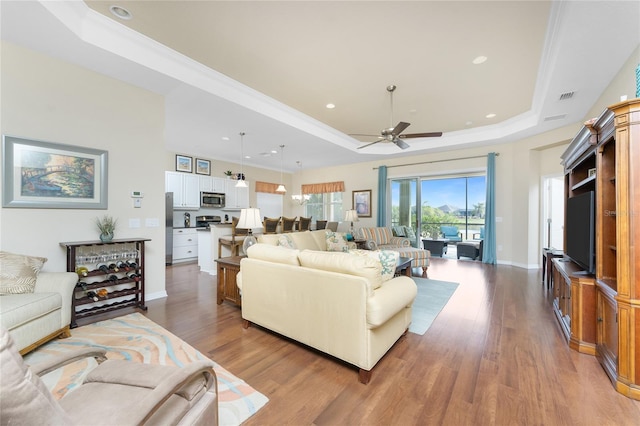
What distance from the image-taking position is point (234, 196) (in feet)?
25.5

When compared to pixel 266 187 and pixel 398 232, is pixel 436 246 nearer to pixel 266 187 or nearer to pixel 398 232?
pixel 398 232

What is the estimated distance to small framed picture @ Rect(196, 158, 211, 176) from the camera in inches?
280

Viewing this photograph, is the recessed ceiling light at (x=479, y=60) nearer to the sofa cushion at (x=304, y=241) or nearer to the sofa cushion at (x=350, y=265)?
the sofa cushion at (x=350, y=265)

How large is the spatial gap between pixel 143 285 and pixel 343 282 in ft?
9.11

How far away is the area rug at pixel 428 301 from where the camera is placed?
111 inches

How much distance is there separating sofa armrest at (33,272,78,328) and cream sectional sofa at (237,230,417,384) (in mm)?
1619

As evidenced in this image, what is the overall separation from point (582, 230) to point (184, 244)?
23.7ft

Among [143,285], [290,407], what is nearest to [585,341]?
[290,407]

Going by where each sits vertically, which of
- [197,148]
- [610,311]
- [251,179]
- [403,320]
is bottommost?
[403,320]

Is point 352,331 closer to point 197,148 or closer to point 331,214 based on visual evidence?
point 197,148

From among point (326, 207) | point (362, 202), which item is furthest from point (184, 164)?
point (362, 202)

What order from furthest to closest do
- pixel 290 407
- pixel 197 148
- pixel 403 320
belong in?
pixel 197 148 < pixel 403 320 < pixel 290 407

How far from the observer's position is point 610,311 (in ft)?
6.40

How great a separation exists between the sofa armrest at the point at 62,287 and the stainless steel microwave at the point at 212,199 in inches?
181
